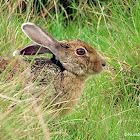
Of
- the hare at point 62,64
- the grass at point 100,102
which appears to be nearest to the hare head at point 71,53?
the hare at point 62,64

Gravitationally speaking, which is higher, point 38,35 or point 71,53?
point 38,35

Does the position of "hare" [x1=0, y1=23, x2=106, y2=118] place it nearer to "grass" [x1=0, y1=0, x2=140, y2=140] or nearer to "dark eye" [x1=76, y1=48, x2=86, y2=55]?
"dark eye" [x1=76, y1=48, x2=86, y2=55]

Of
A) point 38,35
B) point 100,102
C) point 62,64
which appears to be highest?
point 38,35

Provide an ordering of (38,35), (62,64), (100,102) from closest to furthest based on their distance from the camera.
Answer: (38,35), (62,64), (100,102)

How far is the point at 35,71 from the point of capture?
3707mm

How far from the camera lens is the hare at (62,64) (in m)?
3.72

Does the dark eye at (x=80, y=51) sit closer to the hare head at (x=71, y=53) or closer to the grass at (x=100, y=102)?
the hare head at (x=71, y=53)

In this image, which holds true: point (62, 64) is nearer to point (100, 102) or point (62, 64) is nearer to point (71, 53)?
point (71, 53)

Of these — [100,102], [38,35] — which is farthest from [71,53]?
[100,102]

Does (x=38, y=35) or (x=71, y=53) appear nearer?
(x=38, y=35)

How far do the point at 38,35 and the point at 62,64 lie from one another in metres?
0.45

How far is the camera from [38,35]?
3.80 metres

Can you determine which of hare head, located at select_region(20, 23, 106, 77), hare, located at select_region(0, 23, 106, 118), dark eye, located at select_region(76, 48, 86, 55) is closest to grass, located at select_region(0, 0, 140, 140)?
hare, located at select_region(0, 23, 106, 118)

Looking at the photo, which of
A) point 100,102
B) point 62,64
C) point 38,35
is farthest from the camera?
point 100,102
